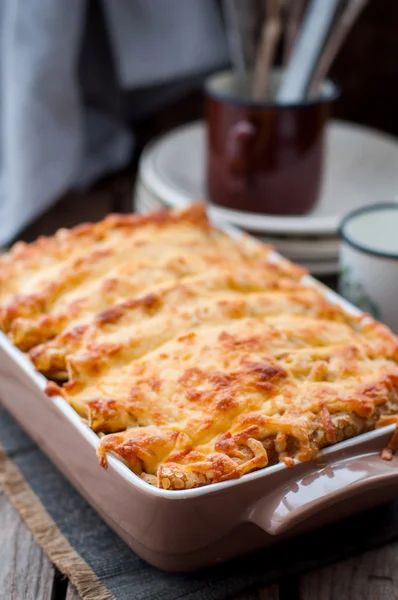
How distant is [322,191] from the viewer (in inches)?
79.3

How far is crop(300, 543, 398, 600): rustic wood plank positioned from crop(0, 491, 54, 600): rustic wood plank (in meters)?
0.33

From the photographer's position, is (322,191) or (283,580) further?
(322,191)

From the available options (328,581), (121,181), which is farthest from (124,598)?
(121,181)

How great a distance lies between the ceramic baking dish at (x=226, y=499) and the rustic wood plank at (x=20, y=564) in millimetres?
104

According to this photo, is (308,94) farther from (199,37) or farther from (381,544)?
(381,544)

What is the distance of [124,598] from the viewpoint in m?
1.04

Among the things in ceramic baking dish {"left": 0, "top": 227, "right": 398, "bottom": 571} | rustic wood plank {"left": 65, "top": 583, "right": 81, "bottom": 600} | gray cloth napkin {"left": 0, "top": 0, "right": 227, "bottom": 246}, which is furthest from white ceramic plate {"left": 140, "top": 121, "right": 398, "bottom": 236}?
rustic wood plank {"left": 65, "top": 583, "right": 81, "bottom": 600}

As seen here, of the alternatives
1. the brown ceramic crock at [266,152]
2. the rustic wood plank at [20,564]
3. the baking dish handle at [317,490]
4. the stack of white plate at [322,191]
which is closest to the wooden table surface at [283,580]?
the rustic wood plank at [20,564]

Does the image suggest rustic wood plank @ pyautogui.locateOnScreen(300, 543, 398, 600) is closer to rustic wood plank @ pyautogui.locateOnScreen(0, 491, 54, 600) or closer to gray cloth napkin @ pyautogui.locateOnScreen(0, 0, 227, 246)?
rustic wood plank @ pyautogui.locateOnScreen(0, 491, 54, 600)

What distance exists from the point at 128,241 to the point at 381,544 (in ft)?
2.07

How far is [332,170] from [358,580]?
127 cm

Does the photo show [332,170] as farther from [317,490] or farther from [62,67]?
[317,490]

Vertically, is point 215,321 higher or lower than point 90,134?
higher

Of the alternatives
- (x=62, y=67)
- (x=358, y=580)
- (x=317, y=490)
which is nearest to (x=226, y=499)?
(x=317, y=490)
